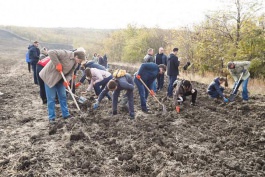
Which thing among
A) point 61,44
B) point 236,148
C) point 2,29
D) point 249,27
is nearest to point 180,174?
point 236,148

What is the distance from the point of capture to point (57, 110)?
22.7ft

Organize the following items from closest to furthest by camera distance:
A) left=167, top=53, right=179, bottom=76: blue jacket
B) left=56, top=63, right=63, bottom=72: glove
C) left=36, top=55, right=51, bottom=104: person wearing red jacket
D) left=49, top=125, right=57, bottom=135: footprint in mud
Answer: left=49, top=125, right=57, bottom=135: footprint in mud, left=56, top=63, right=63, bottom=72: glove, left=36, top=55, right=51, bottom=104: person wearing red jacket, left=167, top=53, right=179, bottom=76: blue jacket

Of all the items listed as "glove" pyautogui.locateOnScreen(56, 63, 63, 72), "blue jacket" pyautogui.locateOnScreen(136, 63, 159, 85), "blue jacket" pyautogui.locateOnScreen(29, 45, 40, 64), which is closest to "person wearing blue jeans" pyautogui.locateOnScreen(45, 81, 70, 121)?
"glove" pyautogui.locateOnScreen(56, 63, 63, 72)

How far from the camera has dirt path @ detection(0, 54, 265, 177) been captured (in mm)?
3812

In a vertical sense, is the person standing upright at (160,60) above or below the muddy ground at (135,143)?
above

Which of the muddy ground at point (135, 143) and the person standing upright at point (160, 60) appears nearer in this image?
the muddy ground at point (135, 143)

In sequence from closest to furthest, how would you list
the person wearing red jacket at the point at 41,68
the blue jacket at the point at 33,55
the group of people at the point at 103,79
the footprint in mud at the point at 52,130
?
the footprint in mud at the point at 52,130
the group of people at the point at 103,79
the person wearing red jacket at the point at 41,68
the blue jacket at the point at 33,55

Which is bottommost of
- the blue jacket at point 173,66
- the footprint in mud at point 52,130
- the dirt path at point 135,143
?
the dirt path at point 135,143

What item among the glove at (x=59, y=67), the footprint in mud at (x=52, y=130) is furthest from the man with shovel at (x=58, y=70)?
the footprint in mud at (x=52, y=130)

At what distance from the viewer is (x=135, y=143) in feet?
15.5

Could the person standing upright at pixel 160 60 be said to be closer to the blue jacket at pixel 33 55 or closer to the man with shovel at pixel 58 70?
the blue jacket at pixel 33 55

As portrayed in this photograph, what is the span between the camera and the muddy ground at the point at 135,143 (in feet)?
12.5

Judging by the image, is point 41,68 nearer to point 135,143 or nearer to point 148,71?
point 148,71

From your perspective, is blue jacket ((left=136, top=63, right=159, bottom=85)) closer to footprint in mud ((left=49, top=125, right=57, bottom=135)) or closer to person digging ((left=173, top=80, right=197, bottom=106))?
person digging ((left=173, top=80, right=197, bottom=106))
